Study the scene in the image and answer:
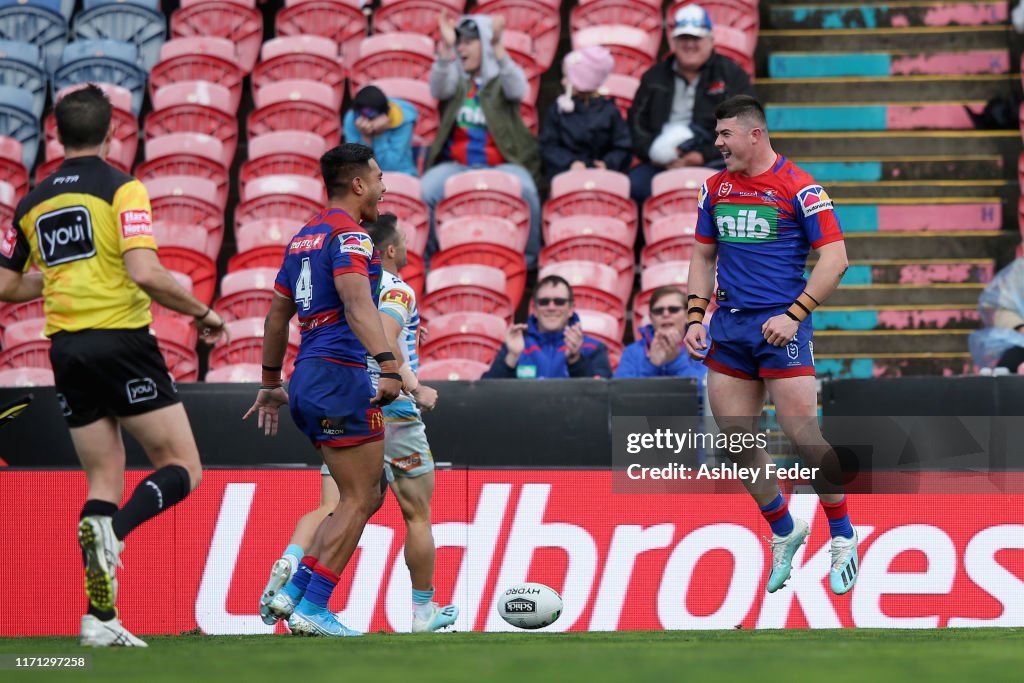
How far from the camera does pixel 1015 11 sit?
12.3m

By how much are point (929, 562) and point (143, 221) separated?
4.66 m

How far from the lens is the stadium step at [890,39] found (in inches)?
509

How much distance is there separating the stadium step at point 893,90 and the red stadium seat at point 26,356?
6292mm

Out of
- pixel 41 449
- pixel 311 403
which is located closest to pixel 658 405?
pixel 311 403

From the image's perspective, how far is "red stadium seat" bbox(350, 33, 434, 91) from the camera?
13.0 meters

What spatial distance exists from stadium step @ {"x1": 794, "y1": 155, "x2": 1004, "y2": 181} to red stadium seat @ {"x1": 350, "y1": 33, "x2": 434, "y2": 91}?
3.34m

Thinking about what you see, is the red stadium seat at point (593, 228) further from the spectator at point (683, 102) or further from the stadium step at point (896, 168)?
the stadium step at point (896, 168)

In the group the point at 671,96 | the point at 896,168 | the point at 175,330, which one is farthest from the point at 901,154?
the point at 175,330

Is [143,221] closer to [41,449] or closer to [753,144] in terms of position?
[753,144]

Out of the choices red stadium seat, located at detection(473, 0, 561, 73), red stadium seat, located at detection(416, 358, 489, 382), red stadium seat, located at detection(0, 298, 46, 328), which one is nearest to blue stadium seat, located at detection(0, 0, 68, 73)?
red stadium seat, located at detection(0, 298, 46, 328)

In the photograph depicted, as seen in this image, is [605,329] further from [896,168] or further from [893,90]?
[893,90]

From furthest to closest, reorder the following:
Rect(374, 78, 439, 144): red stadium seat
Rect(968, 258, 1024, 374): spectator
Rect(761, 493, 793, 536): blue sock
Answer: Rect(374, 78, 439, 144): red stadium seat
Rect(968, 258, 1024, 374): spectator
Rect(761, 493, 793, 536): blue sock

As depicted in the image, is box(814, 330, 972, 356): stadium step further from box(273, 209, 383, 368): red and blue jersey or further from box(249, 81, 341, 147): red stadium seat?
box(273, 209, 383, 368): red and blue jersey

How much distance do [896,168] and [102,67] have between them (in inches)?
266
